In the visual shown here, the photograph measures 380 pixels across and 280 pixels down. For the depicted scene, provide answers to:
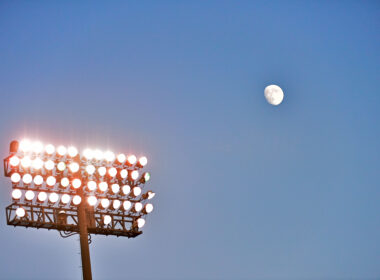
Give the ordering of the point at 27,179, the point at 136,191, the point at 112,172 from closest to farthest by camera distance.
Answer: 1. the point at 27,179
2. the point at 112,172
3. the point at 136,191

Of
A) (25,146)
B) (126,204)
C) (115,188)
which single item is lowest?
(126,204)

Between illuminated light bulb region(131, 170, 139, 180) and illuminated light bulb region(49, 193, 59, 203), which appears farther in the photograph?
illuminated light bulb region(131, 170, 139, 180)

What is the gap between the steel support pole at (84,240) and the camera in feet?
81.5

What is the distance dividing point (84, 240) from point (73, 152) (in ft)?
11.0

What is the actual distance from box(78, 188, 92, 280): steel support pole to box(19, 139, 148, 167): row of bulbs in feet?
4.73

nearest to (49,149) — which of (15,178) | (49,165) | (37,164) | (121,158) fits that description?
(49,165)

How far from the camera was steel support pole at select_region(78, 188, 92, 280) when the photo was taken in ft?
81.5

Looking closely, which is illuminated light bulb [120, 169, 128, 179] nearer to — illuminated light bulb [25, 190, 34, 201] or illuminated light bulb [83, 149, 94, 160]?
illuminated light bulb [83, 149, 94, 160]

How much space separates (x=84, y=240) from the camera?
25578mm

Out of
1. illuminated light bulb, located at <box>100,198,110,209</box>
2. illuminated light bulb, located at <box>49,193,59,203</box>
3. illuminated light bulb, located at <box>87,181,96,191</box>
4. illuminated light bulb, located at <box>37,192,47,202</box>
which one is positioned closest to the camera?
illuminated light bulb, located at <box>37,192,47,202</box>

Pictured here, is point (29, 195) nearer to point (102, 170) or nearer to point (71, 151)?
point (71, 151)

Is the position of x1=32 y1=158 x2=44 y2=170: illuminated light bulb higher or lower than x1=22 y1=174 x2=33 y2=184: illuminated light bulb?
higher

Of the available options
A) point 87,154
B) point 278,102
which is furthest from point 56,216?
point 278,102

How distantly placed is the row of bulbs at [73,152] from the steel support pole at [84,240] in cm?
144
